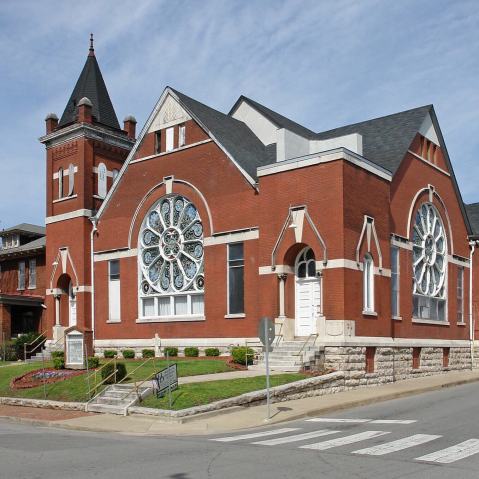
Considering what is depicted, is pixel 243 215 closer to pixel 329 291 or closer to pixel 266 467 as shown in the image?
pixel 329 291

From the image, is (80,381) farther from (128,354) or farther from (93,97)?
(93,97)

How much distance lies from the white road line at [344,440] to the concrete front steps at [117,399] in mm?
7450

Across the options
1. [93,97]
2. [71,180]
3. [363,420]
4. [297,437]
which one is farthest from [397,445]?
[93,97]

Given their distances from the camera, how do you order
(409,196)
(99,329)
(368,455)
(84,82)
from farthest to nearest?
(84,82)
(99,329)
(409,196)
(368,455)

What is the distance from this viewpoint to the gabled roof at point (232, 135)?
31.1 meters

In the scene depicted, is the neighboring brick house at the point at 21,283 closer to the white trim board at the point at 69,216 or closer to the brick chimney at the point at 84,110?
the white trim board at the point at 69,216

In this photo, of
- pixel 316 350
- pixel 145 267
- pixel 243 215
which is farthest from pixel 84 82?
pixel 316 350

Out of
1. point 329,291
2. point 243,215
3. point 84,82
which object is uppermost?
point 84,82

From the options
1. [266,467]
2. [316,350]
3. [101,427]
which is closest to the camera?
[266,467]

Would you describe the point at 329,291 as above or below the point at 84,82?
below

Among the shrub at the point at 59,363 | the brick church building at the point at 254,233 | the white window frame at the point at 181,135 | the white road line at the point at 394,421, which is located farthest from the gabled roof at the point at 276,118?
the white road line at the point at 394,421

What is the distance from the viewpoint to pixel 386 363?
93.6ft

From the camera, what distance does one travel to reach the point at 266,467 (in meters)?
11.2

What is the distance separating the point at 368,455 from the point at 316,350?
13.2m
